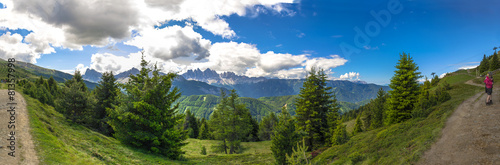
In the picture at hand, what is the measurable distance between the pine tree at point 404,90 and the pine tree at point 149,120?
31.9 meters

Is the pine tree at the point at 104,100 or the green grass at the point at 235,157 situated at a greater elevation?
the pine tree at the point at 104,100

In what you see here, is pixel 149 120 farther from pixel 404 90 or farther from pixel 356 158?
pixel 404 90

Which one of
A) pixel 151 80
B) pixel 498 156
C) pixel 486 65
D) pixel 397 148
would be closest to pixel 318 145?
pixel 397 148

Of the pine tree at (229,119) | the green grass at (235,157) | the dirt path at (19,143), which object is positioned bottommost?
the green grass at (235,157)

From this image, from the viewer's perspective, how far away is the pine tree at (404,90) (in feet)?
88.2

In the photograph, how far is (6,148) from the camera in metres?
9.82

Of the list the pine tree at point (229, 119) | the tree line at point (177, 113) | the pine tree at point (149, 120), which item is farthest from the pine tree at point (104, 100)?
the pine tree at point (229, 119)

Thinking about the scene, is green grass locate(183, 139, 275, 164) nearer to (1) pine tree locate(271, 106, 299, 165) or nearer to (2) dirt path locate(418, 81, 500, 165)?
(1) pine tree locate(271, 106, 299, 165)

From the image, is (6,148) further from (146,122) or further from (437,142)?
(437,142)

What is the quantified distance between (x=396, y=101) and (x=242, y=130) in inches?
1099

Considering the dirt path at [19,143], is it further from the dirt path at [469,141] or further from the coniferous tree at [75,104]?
the dirt path at [469,141]

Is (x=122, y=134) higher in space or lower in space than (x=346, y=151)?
higher

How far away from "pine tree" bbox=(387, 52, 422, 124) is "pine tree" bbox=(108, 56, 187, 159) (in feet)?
105

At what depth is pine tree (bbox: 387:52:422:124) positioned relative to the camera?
26.9 meters
